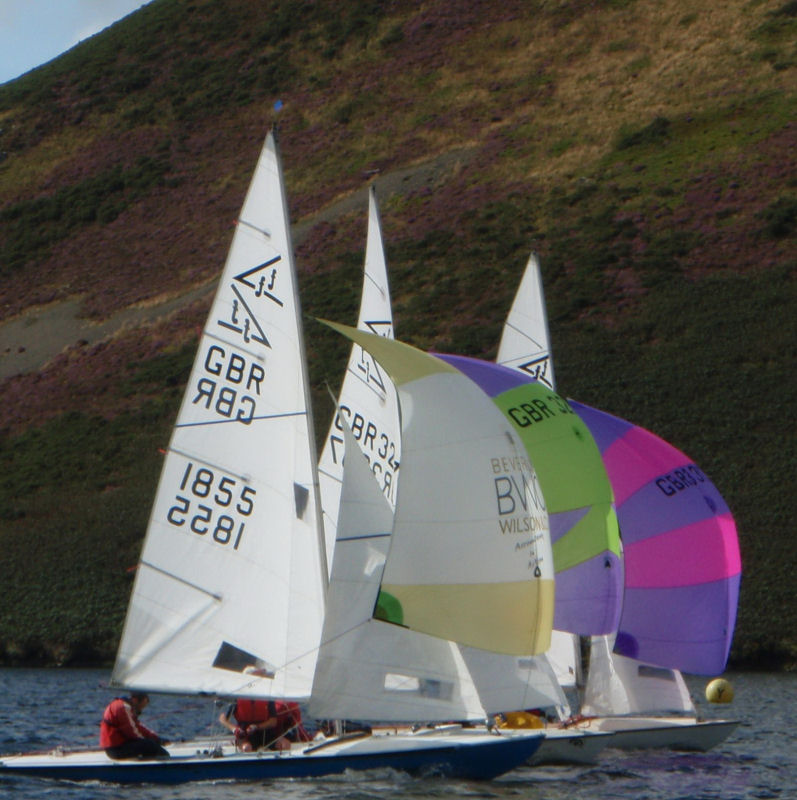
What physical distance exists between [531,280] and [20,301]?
5446 centimetres

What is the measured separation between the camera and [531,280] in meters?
26.1

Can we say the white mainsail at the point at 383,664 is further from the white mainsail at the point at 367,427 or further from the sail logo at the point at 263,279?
the white mainsail at the point at 367,427

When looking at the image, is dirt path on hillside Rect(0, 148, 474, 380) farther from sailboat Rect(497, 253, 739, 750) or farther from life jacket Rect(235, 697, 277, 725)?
life jacket Rect(235, 697, 277, 725)

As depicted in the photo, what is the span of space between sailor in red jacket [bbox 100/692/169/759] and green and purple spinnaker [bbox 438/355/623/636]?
6114 millimetres

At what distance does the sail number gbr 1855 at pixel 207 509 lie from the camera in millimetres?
17781

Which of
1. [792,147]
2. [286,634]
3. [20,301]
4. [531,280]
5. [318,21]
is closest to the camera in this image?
[286,634]

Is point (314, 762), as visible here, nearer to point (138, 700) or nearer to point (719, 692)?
point (138, 700)

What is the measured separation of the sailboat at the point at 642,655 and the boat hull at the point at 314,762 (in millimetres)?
4520

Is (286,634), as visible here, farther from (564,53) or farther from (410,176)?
(564,53)

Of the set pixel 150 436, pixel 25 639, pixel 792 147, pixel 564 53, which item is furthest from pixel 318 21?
pixel 25 639

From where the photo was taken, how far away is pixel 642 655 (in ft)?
Result: 72.3

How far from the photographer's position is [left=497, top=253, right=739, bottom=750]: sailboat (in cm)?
2206

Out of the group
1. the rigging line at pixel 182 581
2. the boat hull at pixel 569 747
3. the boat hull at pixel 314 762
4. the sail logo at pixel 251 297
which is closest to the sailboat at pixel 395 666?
the boat hull at pixel 314 762

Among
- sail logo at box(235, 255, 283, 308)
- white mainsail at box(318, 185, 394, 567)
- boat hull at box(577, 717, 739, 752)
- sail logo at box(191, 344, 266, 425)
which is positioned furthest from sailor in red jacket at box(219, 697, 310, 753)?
boat hull at box(577, 717, 739, 752)
